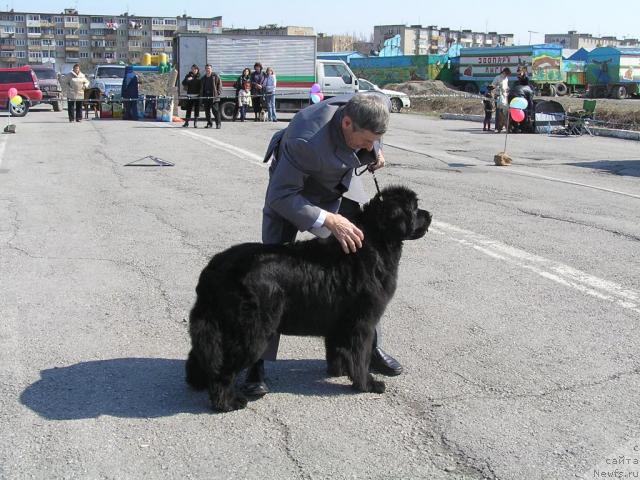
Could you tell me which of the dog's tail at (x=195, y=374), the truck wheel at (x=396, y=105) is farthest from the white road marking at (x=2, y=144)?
the truck wheel at (x=396, y=105)

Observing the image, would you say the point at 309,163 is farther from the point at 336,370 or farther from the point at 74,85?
the point at 74,85

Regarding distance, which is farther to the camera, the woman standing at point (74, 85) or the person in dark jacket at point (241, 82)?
the person in dark jacket at point (241, 82)

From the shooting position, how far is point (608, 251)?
7293 millimetres

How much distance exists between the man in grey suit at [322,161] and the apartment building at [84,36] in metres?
155

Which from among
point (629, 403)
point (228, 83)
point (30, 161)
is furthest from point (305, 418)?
point (228, 83)

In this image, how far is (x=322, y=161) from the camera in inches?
147

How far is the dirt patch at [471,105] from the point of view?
2695 centimetres

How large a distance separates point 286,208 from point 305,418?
1084 millimetres

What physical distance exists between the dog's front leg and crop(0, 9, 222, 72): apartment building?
155136 millimetres

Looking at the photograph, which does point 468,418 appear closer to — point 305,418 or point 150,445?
point 305,418

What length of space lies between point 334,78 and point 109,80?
1141 cm

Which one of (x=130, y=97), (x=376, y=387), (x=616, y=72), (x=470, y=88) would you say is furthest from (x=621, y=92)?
(x=376, y=387)

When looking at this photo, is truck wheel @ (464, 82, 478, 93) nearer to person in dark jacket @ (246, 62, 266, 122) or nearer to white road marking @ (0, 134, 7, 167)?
person in dark jacket @ (246, 62, 266, 122)

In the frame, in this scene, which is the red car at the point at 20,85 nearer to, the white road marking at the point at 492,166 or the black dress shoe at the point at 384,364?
the white road marking at the point at 492,166
